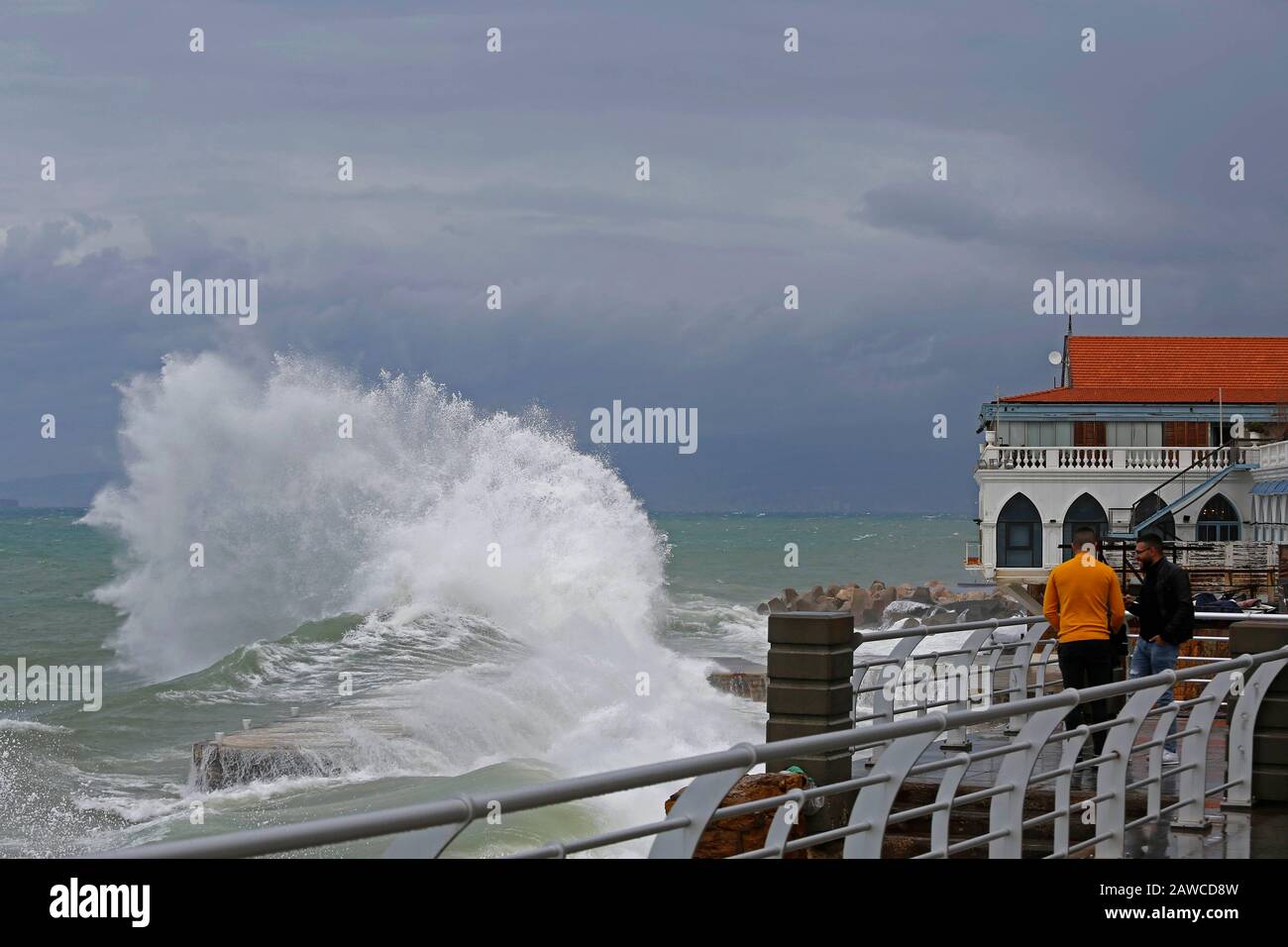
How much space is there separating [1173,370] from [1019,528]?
38.3ft

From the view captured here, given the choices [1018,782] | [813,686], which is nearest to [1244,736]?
[813,686]

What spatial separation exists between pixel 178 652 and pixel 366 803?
91.8ft

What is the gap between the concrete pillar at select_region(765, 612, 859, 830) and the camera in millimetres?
11984

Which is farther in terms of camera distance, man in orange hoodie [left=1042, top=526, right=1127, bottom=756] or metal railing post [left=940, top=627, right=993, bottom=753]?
metal railing post [left=940, top=627, right=993, bottom=753]

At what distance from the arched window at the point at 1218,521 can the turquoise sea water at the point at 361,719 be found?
19302mm

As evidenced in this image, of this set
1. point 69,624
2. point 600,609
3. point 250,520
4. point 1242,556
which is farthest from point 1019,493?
point 69,624

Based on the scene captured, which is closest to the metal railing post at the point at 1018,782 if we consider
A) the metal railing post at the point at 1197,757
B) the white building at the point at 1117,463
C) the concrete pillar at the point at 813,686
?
the metal railing post at the point at 1197,757

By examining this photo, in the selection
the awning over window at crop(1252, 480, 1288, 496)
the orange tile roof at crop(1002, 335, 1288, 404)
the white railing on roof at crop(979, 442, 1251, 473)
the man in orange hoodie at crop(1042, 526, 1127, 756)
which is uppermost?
the orange tile roof at crop(1002, 335, 1288, 404)

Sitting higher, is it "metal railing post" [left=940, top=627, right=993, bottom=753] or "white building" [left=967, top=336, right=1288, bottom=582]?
"white building" [left=967, top=336, right=1288, bottom=582]

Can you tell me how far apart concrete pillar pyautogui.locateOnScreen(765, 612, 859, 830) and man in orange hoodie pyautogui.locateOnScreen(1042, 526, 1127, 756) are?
65.4 inches

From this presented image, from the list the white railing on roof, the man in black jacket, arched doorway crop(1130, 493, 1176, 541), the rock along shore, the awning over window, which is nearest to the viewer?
the man in black jacket

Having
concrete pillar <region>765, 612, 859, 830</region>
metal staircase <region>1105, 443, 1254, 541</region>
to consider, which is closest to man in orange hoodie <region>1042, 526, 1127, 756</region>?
concrete pillar <region>765, 612, 859, 830</region>

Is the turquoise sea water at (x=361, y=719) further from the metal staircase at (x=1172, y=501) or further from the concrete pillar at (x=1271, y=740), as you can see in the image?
the metal staircase at (x=1172, y=501)

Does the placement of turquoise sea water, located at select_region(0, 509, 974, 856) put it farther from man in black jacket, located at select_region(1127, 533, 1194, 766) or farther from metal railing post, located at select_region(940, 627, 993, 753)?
man in black jacket, located at select_region(1127, 533, 1194, 766)
